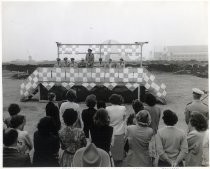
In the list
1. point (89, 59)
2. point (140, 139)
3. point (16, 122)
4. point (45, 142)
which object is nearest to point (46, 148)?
point (45, 142)

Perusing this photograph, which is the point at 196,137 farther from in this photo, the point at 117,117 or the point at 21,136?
the point at 21,136

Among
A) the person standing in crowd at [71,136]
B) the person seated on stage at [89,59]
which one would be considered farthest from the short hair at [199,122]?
the person seated on stage at [89,59]

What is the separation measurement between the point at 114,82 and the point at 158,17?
3.23ft

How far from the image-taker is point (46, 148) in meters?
1.40

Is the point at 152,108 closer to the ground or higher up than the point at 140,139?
higher up

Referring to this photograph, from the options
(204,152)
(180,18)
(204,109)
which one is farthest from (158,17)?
(204,152)

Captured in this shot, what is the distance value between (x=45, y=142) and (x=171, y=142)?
652mm

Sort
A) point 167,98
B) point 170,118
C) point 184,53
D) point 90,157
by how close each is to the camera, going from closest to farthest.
→ point 90,157 < point 170,118 < point 184,53 < point 167,98

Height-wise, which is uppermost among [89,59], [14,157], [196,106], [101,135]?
[89,59]

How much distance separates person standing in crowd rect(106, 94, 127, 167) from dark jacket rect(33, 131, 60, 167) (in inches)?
16.5

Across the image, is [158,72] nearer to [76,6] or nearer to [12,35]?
[76,6]

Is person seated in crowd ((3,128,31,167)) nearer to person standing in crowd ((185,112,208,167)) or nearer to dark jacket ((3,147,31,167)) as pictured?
dark jacket ((3,147,31,167))

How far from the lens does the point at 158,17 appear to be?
2.21 m

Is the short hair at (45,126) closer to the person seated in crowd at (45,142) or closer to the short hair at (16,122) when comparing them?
the person seated in crowd at (45,142)
